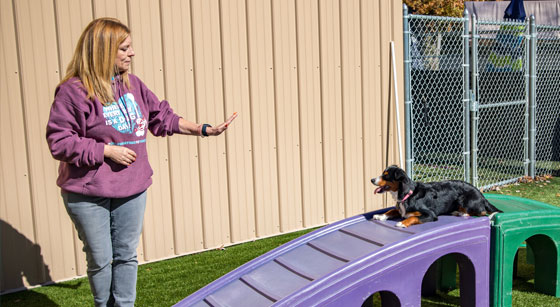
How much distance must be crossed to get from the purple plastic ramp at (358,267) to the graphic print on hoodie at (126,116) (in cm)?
101

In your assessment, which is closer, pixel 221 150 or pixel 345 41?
pixel 221 150

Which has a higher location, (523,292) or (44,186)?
(44,186)

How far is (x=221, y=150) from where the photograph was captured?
5.07 meters

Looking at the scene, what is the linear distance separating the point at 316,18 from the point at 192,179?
209 cm

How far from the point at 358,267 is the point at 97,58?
5.62 feet

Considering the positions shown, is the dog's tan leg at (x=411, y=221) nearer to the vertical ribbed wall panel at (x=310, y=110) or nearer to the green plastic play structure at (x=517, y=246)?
the green plastic play structure at (x=517, y=246)

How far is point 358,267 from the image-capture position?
9.29ft

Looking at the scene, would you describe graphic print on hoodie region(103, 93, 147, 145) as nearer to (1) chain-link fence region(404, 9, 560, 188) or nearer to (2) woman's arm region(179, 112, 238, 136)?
(2) woman's arm region(179, 112, 238, 136)

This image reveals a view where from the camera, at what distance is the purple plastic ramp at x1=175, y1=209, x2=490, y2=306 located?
110 inches

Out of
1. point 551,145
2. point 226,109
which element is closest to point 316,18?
point 226,109

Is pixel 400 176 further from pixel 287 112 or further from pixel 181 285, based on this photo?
pixel 287 112

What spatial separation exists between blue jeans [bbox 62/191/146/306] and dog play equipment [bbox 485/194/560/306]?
2189mm

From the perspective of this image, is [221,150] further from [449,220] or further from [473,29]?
[473,29]

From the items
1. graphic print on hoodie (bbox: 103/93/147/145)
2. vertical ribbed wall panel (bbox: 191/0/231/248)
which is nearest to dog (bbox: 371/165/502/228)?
graphic print on hoodie (bbox: 103/93/147/145)
